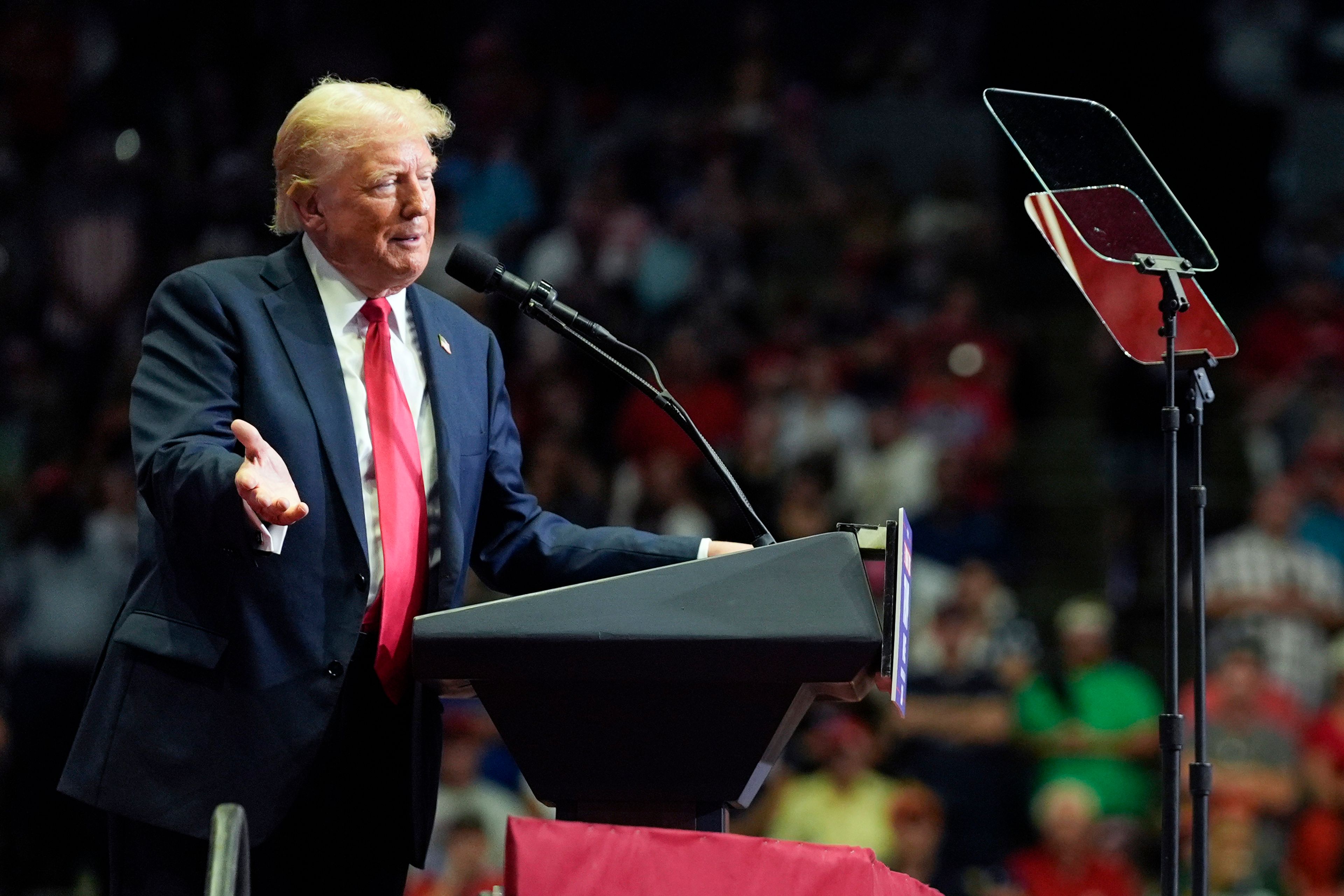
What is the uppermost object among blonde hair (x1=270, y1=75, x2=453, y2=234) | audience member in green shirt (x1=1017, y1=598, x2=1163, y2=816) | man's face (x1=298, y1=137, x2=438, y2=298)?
blonde hair (x1=270, y1=75, x2=453, y2=234)

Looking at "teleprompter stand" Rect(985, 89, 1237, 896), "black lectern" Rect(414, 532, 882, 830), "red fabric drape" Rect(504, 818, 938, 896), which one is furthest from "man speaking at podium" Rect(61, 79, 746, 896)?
"teleprompter stand" Rect(985, 89, 1237, 896)

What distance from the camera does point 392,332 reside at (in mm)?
2170

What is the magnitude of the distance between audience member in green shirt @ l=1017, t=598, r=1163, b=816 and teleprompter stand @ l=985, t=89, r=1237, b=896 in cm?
306

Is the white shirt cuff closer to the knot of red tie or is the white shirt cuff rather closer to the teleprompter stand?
the knot of red tie

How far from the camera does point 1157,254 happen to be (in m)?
2.31

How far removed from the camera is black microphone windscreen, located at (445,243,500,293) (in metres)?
2.15

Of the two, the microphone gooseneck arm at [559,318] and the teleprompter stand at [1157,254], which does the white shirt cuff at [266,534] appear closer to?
the microphone gooseneck arm at [559,318]

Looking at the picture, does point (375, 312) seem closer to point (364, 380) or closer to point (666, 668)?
point (364, 380)

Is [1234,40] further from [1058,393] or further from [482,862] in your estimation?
[482,862]

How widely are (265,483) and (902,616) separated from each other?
671 mm

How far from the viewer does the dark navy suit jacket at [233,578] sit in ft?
6.34

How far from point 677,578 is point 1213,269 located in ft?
2.97

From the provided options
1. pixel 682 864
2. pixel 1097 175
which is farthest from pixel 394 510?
pixel 1097 175

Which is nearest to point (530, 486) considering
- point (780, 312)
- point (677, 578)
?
point (780, 312)
